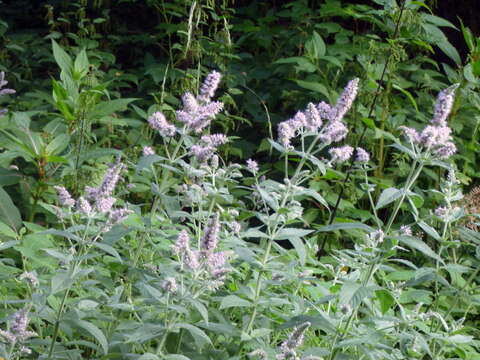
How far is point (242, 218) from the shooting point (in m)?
2.55

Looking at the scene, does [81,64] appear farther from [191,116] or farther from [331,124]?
Answer: [331,124]

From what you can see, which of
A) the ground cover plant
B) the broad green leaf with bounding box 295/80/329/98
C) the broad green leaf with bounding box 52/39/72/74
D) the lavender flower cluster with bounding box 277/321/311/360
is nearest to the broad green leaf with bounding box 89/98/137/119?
the ground cover plant

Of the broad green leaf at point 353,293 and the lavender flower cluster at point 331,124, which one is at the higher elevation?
the lavender flower cluster at point 331,124

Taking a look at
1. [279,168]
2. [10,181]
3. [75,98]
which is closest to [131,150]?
[75,98]

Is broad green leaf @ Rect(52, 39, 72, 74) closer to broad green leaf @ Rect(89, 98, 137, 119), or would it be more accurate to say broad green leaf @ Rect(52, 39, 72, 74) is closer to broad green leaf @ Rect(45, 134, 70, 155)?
broad green leaf @ Rect(89, 98, 137, 119)

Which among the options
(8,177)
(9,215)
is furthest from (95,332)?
(8,177)

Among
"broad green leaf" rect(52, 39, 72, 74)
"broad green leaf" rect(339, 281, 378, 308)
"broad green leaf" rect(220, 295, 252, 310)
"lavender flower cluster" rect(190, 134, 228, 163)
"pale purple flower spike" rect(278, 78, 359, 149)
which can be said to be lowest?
"broad green leaf" rect(220, 295, 252, 310)

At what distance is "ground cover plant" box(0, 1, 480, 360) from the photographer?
1.99 m

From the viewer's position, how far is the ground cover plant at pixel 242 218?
1.99m

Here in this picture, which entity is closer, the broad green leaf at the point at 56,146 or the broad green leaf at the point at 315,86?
the broad green leaf at the point at 56,146

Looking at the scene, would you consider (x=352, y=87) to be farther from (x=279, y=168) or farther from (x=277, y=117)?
(x=277, y=117)

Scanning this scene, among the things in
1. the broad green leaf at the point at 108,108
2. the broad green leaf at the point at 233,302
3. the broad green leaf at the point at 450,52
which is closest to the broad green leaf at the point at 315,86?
the broad green leaf at the point at 450,52

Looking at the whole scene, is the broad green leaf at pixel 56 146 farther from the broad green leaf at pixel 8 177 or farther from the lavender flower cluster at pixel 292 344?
the lavender flower cluster at pixel 292 344

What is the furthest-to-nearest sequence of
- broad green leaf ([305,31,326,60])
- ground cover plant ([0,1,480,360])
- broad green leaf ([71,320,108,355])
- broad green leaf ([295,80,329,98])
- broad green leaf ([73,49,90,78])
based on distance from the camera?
broad green leaf ([305,31,326,60]) < broad green leaf ([295,80,329,98]) < broad green leaf ([73,49,90,78]) < ground cover plant ([0,1,480,360]) < broad green leaf ([71,320,108,355])
